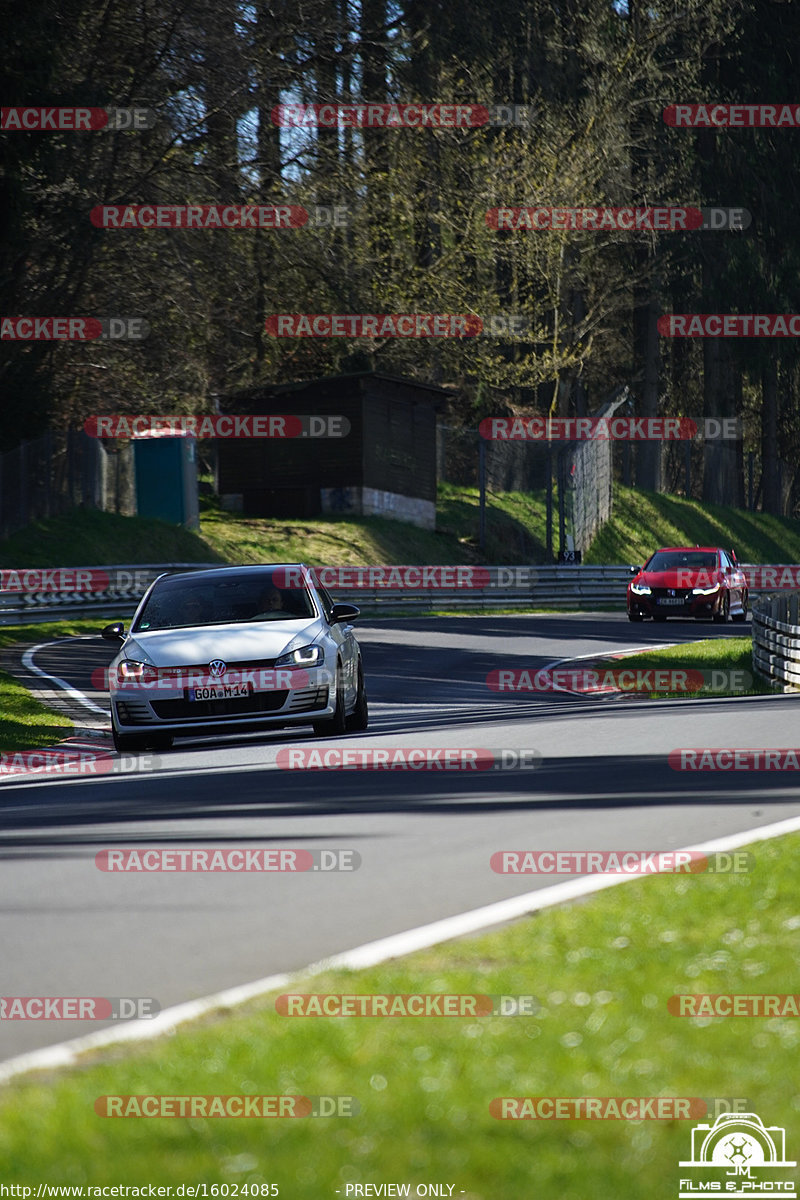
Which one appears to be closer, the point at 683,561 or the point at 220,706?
the point at 220,706

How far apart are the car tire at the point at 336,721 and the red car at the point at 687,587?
20458 millimetres

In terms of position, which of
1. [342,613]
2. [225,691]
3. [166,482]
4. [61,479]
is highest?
[61,479]

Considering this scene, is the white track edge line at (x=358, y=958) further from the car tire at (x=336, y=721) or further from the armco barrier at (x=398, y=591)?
the armco barrier at (x=398, y=591)

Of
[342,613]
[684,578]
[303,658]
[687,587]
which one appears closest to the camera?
[303,658]

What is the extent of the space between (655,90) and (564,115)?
4067 mm

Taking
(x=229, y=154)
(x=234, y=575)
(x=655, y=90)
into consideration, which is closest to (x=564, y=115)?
(x=655, y=90)

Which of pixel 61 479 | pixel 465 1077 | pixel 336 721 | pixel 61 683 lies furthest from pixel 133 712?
pixel 61 479

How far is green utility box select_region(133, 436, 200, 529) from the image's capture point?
43562mm

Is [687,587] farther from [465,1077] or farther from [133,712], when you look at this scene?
[465,1077]

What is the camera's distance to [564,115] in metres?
55.2

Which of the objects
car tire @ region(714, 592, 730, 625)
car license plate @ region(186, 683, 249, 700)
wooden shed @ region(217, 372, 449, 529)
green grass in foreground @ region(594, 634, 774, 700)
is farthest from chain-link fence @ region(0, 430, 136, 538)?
car license plate @ region(186, 683, 249, 700)

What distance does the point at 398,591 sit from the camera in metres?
40.8

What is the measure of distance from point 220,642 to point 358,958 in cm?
872

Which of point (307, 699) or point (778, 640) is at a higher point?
point (307, 699)
